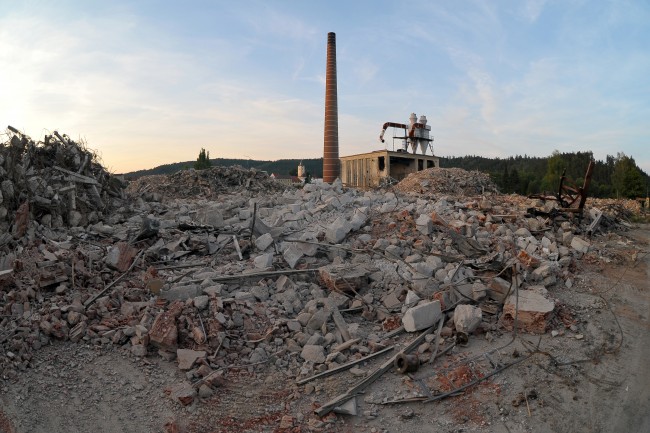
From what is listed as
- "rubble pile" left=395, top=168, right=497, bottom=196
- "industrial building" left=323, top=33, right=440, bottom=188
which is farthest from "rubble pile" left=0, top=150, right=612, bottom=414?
"industrial building" left=323, top=33, right=440, bottom=188

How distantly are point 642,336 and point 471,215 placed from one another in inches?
148

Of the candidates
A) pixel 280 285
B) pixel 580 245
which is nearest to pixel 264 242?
pixel 280 285

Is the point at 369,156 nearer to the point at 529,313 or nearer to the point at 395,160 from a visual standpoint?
the point at 395,160

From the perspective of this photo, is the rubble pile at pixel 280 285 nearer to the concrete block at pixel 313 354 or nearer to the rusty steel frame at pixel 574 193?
the concrete block at pixel 313 354

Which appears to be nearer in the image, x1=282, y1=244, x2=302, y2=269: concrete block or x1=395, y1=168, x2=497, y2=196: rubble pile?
x1=282, y1=244, x2=302, y2=269: concrete block

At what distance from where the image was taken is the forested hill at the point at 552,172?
34156 mm

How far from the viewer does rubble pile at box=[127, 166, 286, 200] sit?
1492cm

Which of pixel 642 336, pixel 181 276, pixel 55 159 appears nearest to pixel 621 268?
pixel 642 336

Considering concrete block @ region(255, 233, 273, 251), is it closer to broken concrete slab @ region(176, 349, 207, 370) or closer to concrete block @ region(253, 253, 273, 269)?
concrete block @ region(253, 253, 273, 269)

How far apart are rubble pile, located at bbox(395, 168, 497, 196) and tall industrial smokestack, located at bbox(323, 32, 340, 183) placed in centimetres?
950

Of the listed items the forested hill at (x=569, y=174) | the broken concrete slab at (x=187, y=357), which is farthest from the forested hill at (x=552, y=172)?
the broken concrete slab at (x=187, y=357)

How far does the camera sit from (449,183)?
60.2 ft

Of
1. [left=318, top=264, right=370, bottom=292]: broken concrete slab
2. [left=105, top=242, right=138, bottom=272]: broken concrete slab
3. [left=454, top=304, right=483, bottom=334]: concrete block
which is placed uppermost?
[left=105, top=242, right=138, bottom=272]: broken concrete slab

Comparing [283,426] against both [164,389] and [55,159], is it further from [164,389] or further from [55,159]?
[55,159]
